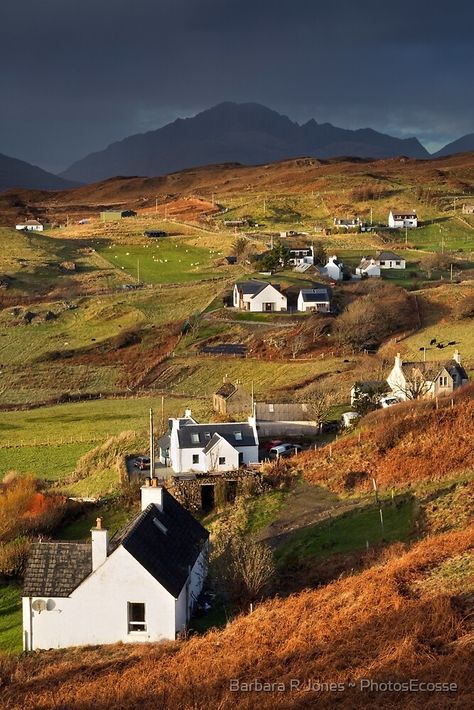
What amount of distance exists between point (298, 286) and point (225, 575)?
7034 centimetres

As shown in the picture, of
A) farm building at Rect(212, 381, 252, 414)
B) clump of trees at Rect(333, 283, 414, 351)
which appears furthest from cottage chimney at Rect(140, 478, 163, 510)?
clump of trees at Rect(333, 283, 414, 351)

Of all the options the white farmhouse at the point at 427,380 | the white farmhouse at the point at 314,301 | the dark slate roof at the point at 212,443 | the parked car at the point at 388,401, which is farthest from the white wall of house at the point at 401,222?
the dark slate roof at the point at 212,443

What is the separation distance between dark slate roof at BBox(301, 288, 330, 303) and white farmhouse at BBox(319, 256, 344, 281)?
13.0 metres

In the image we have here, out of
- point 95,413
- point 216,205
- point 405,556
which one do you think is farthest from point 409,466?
point 216,205

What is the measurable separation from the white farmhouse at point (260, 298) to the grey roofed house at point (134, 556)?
63631 millimetres

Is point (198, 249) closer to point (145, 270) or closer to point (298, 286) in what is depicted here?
point (145, 270)

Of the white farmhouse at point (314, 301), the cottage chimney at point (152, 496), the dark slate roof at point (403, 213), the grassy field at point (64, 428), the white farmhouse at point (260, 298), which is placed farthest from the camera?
the dark slate roof at point (403, 213)

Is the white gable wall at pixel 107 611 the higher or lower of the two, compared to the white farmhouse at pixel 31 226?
lower

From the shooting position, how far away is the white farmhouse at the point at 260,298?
90.1 m

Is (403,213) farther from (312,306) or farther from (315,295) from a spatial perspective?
(312,306)

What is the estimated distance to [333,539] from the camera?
98.0ft

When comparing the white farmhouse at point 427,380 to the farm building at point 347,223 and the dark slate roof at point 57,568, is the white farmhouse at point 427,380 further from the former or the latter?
the farm building at point 347,223

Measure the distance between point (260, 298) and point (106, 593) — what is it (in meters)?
67.1

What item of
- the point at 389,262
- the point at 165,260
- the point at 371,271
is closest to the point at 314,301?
the point at 371,271
